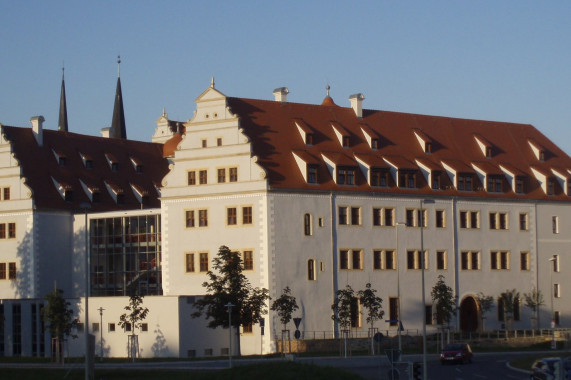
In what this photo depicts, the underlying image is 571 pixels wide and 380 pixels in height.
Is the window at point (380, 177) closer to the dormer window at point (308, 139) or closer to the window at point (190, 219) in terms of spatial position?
the dormer window at point (308, 139)

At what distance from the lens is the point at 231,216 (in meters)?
97.2

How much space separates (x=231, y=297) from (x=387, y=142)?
87.5ft

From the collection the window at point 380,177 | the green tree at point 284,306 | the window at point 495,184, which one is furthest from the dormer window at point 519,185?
the green tree at point 284,306

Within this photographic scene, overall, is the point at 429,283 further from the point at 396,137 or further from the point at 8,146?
the point at 8,146

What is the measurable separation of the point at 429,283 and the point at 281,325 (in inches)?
627

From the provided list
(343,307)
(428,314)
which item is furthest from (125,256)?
(428,314)

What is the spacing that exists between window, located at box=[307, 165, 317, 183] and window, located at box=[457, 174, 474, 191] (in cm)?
1589

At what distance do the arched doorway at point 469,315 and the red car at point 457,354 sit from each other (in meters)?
26.6

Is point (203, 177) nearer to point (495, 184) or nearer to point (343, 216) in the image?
point (343, 216)

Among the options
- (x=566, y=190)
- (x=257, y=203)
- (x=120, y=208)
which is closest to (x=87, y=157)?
(x=120, y=208)

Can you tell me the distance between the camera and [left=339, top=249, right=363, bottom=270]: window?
98688mm

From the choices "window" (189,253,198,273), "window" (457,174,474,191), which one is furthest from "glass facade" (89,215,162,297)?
"window" (457,174,474,191)

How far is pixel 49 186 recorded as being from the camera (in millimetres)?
110000

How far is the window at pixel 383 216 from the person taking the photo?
10160 cm
